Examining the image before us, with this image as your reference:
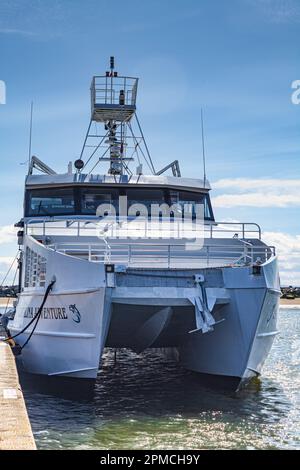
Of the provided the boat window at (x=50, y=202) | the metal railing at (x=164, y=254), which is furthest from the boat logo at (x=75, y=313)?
the boat window at (x=50, y=202)

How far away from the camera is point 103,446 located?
8789 millimetres

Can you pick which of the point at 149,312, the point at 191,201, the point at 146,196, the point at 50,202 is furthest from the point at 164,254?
the point at 50,202

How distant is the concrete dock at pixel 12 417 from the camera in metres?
6.18

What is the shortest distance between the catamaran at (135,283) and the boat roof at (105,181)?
1.2 inches

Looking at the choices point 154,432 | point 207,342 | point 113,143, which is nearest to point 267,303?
point 207,342

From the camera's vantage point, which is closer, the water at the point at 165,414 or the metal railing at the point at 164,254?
the water at the point at 165,414

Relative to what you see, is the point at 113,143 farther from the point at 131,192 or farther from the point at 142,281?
the point at 142,281

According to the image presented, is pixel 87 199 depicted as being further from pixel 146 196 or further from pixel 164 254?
pixel 164 254

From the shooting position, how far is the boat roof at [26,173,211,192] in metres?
15.4

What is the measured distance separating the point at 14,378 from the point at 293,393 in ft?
20.0

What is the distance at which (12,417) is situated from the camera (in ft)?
23.7

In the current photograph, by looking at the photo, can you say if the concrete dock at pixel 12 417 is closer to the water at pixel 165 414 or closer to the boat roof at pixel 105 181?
the water at pixel 165 414

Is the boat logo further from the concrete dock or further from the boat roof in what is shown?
the boat roof

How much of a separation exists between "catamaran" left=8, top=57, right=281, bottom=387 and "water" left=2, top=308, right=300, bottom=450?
52 centimetres
